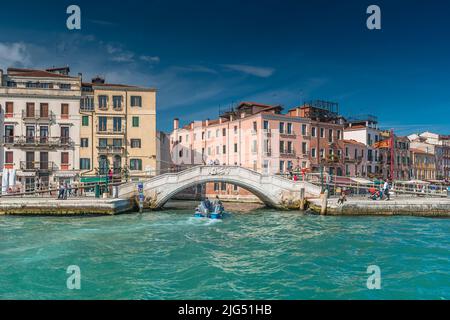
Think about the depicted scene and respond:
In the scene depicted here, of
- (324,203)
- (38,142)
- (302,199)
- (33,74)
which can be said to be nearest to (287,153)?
(302,199)

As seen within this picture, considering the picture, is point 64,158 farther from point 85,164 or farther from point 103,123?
point 103,123

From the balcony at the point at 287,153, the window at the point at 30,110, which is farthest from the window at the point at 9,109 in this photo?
the balcony at the point at 287,153

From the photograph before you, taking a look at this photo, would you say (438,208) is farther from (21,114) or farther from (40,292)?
(21,114)

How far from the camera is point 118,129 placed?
37.1 m

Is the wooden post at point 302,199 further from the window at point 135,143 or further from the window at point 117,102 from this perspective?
the window at point 117,102

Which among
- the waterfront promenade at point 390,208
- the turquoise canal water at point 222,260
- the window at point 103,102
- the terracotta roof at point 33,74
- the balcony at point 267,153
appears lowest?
the turquoise canal water at point 222,260

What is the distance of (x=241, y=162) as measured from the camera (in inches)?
1684

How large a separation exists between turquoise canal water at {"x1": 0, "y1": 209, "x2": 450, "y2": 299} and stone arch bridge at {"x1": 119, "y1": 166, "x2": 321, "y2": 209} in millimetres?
7673

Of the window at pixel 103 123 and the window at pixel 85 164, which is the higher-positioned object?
the window at pixel 103 123

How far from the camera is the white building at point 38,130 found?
3494 cm

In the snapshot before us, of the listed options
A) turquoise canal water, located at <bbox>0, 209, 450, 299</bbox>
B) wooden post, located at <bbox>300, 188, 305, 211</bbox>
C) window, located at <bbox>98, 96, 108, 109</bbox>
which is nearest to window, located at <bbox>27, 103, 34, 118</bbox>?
window, located at <bbox>98, 96, 108, 109</bbox>

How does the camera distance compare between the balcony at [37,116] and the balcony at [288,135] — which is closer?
the balcony at [37,116]

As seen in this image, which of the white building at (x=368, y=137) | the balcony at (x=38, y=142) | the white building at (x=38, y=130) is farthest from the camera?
the white building at (x=368, y=137)

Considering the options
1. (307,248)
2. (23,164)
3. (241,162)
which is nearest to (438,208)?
(307,248)
